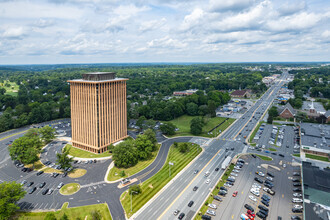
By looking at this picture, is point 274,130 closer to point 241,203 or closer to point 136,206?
point 241,203

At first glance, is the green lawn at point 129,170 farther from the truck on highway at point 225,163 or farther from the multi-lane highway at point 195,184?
the truck on highway at point 225,163

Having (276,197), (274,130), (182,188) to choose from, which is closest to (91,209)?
(182,188)

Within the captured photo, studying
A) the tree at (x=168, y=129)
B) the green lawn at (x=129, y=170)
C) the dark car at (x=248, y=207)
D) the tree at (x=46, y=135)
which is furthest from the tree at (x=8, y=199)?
the tree at (x=168, y=129)

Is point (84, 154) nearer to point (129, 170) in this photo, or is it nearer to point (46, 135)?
point (129, 170)

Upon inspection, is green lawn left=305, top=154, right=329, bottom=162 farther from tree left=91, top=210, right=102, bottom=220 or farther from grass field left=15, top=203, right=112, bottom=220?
tree left=91, top=210, right=102, bottom=220

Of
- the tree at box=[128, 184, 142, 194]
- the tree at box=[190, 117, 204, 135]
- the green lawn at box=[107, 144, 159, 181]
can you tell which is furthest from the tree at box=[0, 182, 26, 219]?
the tree at box=[190, 117, 204, 135]
